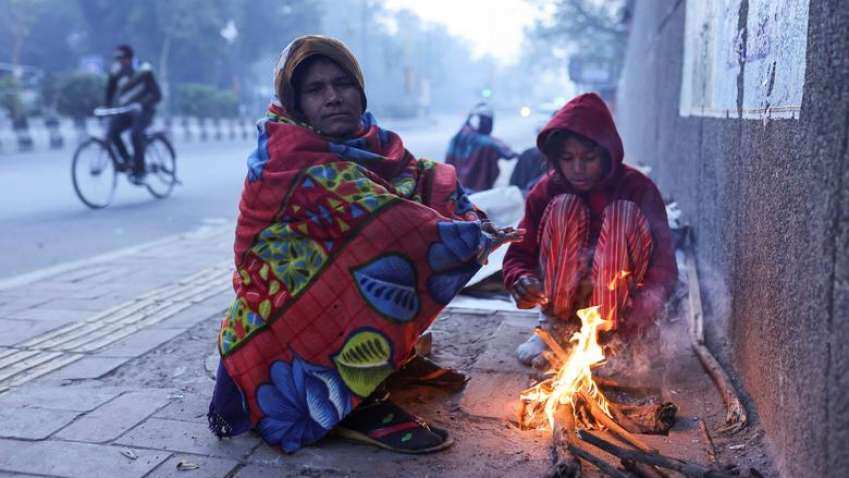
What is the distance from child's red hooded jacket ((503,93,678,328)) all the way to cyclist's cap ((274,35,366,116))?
977mm

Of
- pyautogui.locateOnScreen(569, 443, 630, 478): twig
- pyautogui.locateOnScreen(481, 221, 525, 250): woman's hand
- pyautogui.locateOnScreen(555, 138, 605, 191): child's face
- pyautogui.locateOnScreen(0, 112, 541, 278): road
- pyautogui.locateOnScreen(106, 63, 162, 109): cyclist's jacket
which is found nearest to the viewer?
pyautogui.locateOnScreen(569, 443, 630, 478): twig

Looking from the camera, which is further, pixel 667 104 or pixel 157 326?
pixel 667 104

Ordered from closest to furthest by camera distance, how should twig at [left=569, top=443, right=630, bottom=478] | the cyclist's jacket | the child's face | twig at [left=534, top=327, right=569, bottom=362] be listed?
twig at [left=569, top=443, right=630, bottom=478] < twig at [left=534, top=327, right=569, bottom=362] < the child's face < the cyclist's jacket

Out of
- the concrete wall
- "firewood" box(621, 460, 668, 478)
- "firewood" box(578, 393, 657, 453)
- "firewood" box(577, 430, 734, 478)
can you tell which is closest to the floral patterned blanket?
"firewood" box(578, 393, 657, 453)

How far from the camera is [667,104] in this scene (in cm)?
729

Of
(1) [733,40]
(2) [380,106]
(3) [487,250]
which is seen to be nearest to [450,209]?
(3) [487,250]

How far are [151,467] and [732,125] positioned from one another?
2.81 m

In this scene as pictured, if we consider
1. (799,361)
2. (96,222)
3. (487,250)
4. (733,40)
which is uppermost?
(733,40)

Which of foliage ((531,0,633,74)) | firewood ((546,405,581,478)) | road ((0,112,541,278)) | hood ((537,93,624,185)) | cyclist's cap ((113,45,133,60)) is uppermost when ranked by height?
foliage ((531,0,633,74))

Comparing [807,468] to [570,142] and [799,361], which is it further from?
[570,142]

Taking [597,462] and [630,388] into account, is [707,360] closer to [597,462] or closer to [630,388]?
[630,388]

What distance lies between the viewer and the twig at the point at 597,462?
228 cm

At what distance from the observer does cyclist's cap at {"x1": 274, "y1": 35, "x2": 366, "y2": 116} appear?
9.67 ft

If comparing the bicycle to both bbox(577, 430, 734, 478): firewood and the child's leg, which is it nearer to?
the child's leg
